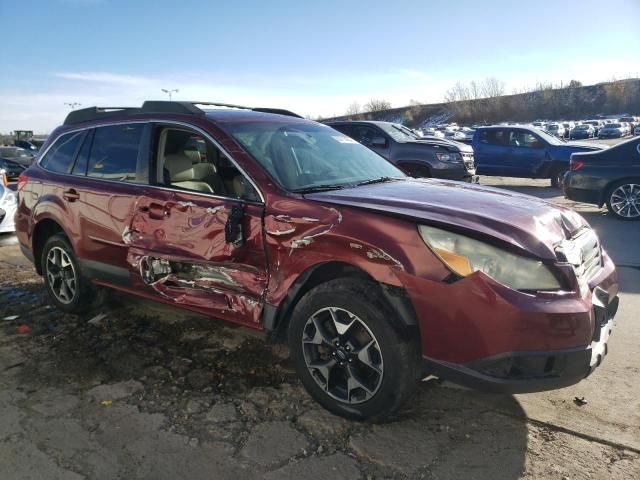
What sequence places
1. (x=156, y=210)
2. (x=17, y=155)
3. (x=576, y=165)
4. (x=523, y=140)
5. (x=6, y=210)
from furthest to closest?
(x=17, y=155), (x=523, y=140), (x=576, y=165), (x=6, y=210), (x=156, y=210)

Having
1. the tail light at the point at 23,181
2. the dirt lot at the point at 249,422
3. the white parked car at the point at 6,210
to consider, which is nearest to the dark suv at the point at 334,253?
the dirt lot at the point at 249,422

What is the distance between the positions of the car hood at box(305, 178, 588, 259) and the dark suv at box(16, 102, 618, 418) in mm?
13

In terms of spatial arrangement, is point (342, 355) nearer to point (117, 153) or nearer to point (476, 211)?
point (476, 211)

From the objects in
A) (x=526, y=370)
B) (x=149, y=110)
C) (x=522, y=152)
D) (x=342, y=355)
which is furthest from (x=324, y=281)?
(x=522, y=152)

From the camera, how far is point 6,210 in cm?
795

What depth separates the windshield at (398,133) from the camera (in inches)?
468

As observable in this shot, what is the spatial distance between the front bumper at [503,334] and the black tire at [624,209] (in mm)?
7801

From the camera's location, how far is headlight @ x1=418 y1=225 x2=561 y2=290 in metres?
2.43

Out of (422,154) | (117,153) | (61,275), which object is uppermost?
(117,153)

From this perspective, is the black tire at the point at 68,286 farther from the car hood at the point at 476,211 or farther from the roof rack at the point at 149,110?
the car hood at the point at 476,211

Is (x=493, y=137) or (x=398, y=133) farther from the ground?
(x=398, y=133)

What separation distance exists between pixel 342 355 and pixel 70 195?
2.84 metres

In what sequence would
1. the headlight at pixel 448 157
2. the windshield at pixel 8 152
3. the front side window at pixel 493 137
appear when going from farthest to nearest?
the windshield at pixel 8 152
the front side window at pixel 493 137
the headlight at pixel 448 157

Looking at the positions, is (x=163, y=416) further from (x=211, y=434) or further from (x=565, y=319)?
(x=565, y=319)
